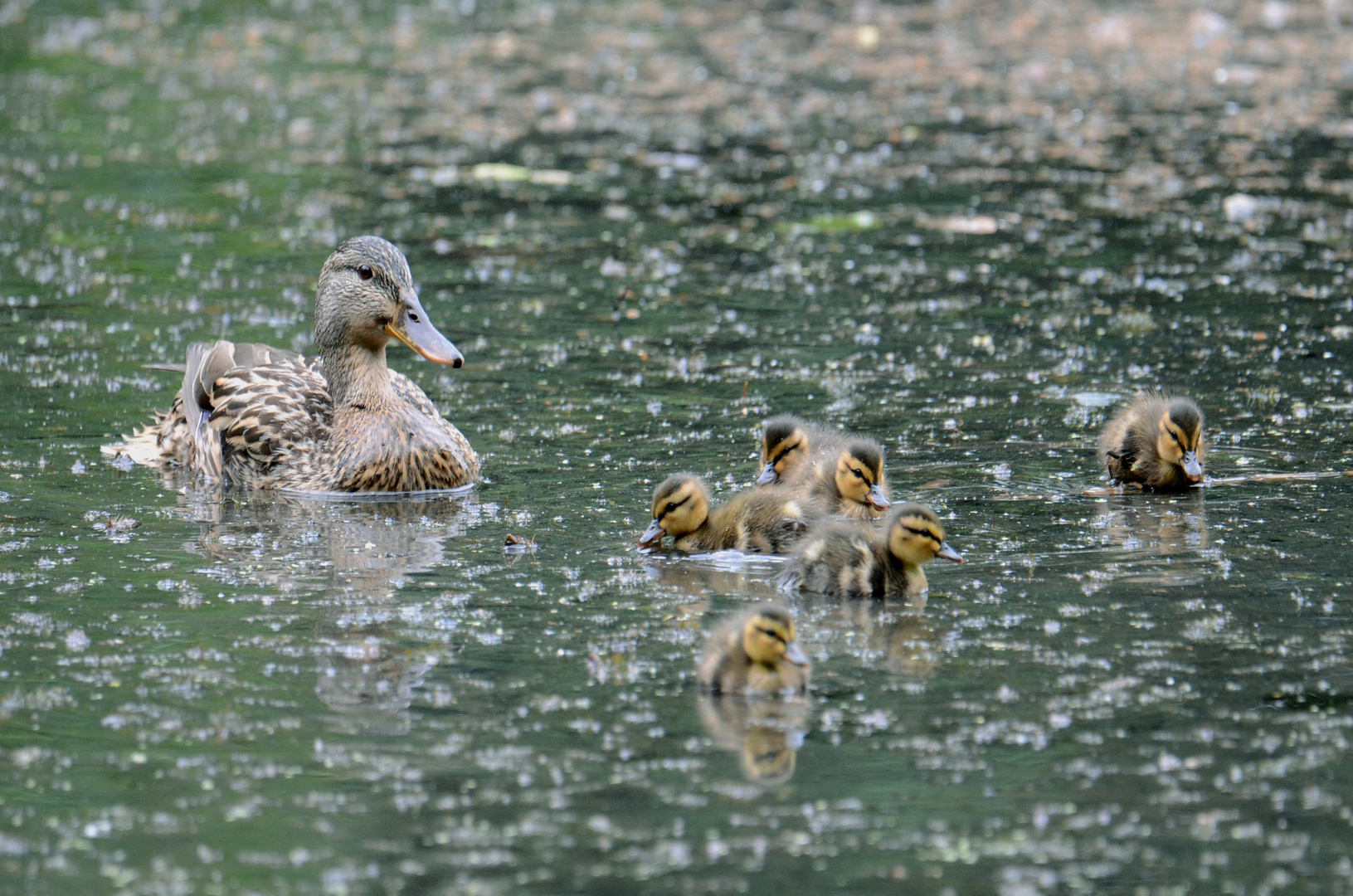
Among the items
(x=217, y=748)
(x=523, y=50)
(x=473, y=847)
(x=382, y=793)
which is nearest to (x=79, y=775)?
(x=217, y=748)

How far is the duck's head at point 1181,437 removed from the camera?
6.90 m

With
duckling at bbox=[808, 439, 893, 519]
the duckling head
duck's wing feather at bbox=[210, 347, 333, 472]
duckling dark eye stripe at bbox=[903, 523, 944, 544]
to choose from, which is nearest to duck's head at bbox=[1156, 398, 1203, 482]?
duckling at bbox=[808, 439, 893, 519]

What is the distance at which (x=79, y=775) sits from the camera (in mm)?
4348

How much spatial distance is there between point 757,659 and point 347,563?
1924mm

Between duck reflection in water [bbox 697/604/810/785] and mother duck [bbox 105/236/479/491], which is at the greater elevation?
mother duck [bbox 105/236/479/491]

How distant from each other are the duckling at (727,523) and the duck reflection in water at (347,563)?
0.80 meters

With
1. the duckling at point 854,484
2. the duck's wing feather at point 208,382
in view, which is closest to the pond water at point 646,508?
the duck's wing feather at point 208,382

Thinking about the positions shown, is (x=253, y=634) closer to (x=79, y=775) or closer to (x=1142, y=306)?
(x=79, y=775)

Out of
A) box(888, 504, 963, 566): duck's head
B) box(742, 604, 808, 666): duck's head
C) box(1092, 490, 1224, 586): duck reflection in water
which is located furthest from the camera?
box(1092, 490, 1224, 586): duck reflection in water

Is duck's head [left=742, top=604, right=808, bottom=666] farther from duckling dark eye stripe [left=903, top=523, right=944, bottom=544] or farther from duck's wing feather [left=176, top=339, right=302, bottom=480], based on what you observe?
duck's wing feather [left=176, top=339, right=302, bottom=480]

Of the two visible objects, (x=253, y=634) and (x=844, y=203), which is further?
(x=844, y=203)

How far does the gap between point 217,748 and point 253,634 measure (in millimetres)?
892

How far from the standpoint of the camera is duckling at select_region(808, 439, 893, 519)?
6477 millimetres

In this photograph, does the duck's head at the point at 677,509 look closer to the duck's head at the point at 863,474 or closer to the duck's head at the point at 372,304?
the duck's head at the point at 863,474
